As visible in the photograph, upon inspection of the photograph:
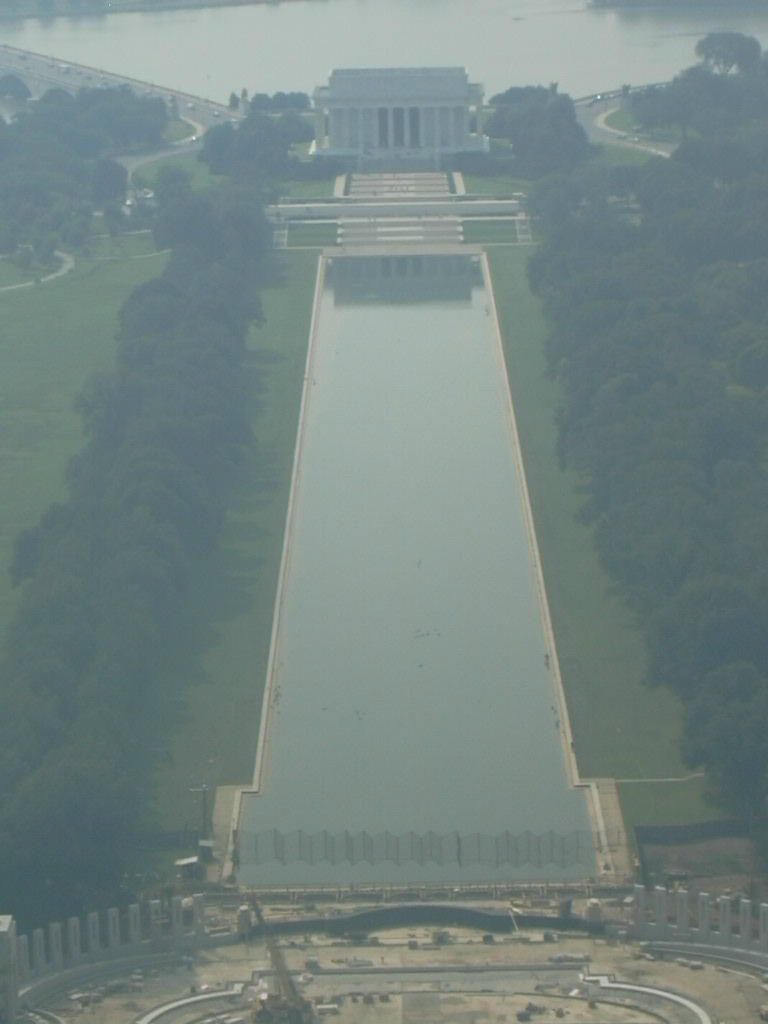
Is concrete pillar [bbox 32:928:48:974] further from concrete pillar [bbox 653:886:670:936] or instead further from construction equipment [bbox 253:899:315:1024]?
concrete pillar [bbox 653:886:670:936]

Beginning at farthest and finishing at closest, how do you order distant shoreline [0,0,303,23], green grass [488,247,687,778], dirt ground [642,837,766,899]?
distant shoreline [0,0,303,23], green grass [488,247,687,778], dirt ground [642,837,766,899]

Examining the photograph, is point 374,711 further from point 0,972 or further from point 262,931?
point 0,972

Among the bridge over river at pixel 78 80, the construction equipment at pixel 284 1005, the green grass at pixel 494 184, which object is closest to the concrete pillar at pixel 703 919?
the construction equipment at pixel 284 1005

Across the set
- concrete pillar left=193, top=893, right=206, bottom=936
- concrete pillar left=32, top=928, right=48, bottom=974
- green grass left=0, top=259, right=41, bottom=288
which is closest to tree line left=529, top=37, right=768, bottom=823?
concrete pillar left=193, top=893, right=206, bottom=936

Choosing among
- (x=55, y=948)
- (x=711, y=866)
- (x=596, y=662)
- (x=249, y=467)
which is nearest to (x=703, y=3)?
(x=249, y=467)

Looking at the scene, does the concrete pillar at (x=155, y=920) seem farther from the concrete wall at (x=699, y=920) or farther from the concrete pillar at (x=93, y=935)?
the concrete wall at (x=699, y=920)

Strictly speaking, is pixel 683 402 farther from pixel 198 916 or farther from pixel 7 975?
pixel 7 975

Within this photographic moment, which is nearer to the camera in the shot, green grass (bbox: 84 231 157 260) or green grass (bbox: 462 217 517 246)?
green grass (bbox: 84 231 157 260)
